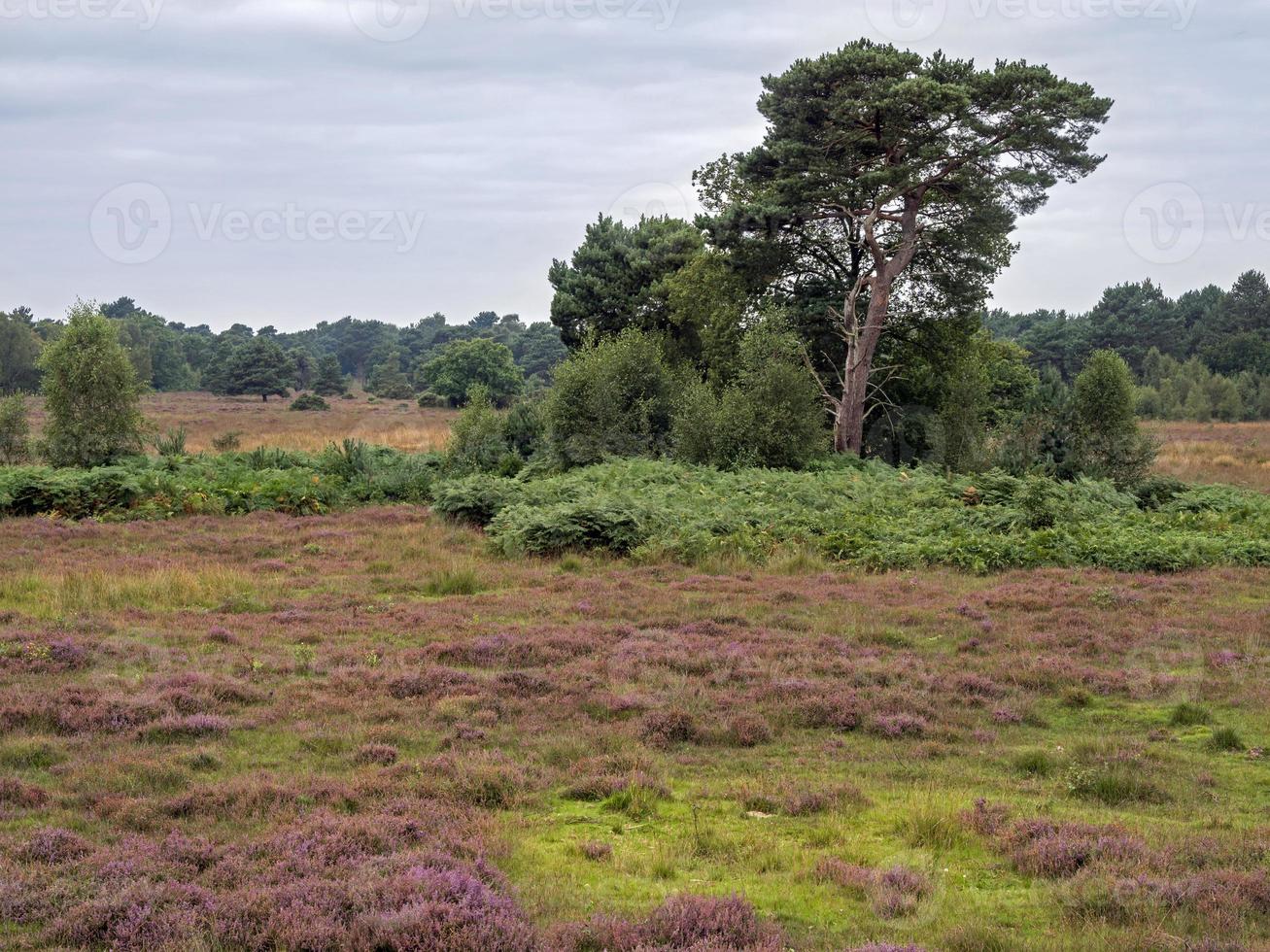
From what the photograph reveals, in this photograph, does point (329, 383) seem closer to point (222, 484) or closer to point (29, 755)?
point (222, 484)

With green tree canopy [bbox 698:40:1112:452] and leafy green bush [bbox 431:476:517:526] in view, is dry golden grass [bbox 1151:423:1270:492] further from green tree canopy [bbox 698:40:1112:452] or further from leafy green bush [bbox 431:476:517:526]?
leafy green bush [bbox 431:476:517:526]

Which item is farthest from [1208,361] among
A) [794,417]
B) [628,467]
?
[628,467]

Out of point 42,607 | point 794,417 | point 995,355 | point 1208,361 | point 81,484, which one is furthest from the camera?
point 1208,361

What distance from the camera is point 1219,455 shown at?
4831cm

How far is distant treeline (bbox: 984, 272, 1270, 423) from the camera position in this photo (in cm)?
8225

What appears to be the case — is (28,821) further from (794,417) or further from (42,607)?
(794,417)

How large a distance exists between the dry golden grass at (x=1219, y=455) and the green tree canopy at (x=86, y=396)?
104ft

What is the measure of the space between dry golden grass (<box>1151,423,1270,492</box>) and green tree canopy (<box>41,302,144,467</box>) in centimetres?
3155

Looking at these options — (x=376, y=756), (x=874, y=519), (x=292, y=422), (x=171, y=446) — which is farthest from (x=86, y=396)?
(x=292, y=422)

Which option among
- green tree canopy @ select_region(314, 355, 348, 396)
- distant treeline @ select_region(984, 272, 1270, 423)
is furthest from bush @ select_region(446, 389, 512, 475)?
green tree canopy @ select_region(314, 355, 348, 396)

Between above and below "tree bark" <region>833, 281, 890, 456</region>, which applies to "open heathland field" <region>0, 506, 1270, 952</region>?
below

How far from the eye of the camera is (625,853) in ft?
21.7

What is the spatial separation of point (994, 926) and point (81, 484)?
83.5ft

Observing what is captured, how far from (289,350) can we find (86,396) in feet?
397
